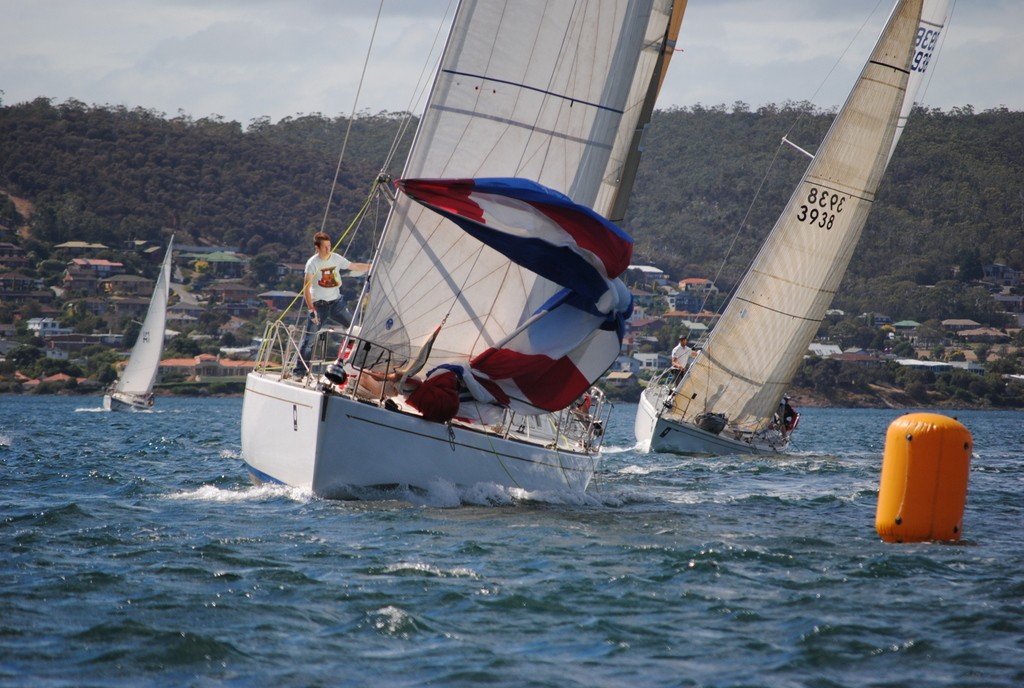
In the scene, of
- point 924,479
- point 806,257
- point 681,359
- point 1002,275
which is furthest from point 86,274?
point 924,479

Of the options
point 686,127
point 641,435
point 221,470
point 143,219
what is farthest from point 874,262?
point 221,470

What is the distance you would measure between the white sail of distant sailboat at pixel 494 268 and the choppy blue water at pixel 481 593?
0.46m

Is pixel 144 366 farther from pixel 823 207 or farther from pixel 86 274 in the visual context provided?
pixel 86 274

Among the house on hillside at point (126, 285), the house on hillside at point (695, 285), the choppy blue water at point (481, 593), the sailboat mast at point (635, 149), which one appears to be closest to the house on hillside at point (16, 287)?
the house on hillside at point (126, 285)

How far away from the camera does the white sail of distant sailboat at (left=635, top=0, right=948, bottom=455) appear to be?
2105 cm

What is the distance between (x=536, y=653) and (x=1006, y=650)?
265 cm

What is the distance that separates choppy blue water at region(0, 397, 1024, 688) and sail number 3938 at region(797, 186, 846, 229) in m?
9.68

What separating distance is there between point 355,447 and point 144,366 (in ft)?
111

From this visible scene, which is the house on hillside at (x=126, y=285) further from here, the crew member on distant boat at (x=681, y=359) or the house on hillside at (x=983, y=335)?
the crew member on distant boat at (x=681, y=359)

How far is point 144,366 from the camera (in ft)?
140

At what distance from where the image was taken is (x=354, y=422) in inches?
410

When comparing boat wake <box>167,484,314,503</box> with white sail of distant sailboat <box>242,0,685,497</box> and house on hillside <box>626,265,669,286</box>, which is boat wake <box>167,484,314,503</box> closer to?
white sail of distant sailboat <box>242,0,685,497</box>

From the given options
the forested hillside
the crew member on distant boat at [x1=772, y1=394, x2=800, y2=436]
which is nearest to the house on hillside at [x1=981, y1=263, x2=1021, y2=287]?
the forested hillside

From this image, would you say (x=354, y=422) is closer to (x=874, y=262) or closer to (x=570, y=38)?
(x=570, y=38)
